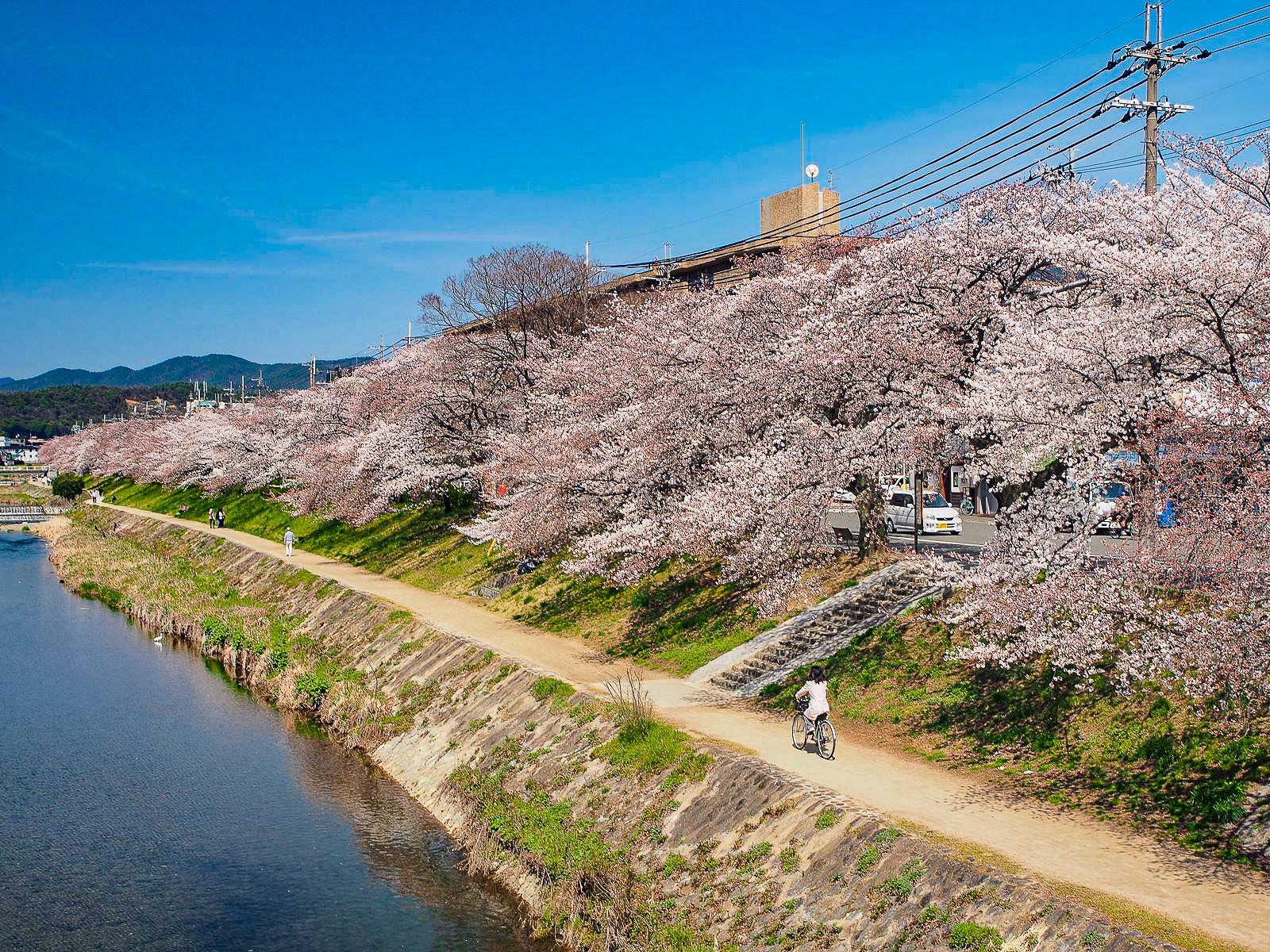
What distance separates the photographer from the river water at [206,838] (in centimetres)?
1562

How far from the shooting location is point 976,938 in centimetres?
1052

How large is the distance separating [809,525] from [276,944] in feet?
42.3

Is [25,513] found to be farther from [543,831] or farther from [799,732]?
[799,732]

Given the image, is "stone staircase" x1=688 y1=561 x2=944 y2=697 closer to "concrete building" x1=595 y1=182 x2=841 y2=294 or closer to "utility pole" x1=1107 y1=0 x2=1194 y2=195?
"utility pole" x1=1107 y1=0 x2=1194 y2=195

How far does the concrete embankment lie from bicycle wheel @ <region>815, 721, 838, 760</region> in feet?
4.16

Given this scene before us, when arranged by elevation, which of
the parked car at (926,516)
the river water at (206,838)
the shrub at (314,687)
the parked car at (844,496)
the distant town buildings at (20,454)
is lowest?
the river water at (206,838)

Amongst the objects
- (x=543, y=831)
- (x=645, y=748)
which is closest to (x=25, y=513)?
(x=543, y=831)

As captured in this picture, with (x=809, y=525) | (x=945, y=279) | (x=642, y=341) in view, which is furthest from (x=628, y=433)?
(x=945, y=279)

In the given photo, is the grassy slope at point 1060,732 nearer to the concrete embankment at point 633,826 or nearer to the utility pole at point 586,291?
the concrete embankment at point 633,826

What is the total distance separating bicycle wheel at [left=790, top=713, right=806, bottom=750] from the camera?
1713 centimetres

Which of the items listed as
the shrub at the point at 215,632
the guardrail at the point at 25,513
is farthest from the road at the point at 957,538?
the guardrail at the point at 25,513

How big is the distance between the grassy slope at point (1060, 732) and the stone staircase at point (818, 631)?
86 cm

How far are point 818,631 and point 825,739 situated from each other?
5933mm

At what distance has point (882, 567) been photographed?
2373 cm
